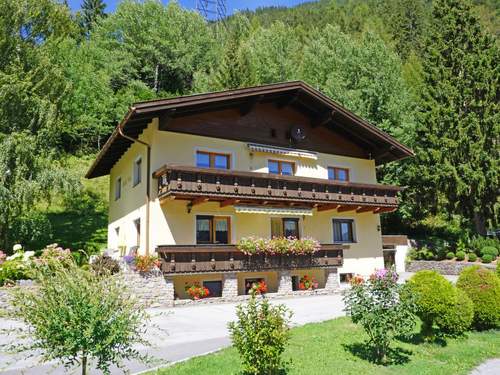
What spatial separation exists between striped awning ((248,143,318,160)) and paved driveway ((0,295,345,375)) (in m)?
6.42

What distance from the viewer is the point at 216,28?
52.5 metres

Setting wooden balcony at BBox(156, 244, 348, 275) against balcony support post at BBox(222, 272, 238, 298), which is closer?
wooden balcony at BBox(156, 244, 348, 275)

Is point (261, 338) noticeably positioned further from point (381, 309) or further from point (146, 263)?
point (146, 263)

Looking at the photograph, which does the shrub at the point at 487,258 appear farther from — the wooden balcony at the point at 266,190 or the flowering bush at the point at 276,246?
the flowering bush at the point at 276,246

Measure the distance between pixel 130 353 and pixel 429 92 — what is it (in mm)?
29858

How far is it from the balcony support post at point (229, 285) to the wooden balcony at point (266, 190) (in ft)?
9.25

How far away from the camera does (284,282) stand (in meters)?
16.7

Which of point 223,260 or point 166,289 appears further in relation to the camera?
point 223,260

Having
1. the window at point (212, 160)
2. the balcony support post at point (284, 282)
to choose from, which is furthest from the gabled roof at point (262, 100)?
the balcony support post at point (284, 282)

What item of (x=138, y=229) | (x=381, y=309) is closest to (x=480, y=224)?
(x=138, y=229)

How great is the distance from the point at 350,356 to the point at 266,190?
29.5 feet

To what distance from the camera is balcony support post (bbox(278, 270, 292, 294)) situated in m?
16.6

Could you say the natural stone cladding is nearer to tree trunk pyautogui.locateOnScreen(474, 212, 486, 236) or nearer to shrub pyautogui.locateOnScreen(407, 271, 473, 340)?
shrub pyautogui.locateOnScreen(407, 271, 473, 340)

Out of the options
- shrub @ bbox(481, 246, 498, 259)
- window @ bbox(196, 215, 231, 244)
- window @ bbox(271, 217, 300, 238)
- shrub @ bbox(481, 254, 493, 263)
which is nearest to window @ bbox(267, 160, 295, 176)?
window @ bbox(271, 217, 300, 238)
